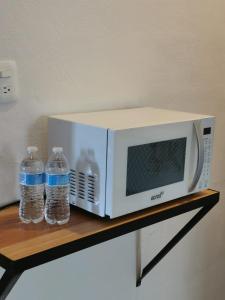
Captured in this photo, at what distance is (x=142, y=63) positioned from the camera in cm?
164

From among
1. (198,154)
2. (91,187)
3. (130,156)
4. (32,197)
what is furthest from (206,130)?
(32,197)

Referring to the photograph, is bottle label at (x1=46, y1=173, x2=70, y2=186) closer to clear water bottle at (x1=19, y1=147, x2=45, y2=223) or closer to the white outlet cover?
clear water bottle at (x1=19, y1=147, x2=45, y2=223)

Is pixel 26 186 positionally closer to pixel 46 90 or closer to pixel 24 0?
pixel 46 90

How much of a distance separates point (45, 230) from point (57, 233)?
0.04 metres

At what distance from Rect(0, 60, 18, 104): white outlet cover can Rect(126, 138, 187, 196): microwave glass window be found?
36cm

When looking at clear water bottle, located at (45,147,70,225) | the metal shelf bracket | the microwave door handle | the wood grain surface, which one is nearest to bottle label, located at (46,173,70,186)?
clear water bottle, located at (45,147,70,225)

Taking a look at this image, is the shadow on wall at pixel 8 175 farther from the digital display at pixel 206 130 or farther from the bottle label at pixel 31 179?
the digital display at pixel 206 130

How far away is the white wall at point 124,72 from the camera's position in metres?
1.30

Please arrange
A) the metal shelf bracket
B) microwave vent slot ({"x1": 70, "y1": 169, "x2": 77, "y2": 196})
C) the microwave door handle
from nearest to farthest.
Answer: microwave vent slot ({"x1": 70, "y1": 169, "x2": 77, "y2": 196}), the microwave door handle, the metal shelf bracket

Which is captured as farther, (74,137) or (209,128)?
(209,128)

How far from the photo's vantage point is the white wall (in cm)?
130

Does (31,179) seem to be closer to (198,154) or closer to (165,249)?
(198,154)

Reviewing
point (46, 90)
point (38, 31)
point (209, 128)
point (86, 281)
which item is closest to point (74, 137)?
point (46, 90)

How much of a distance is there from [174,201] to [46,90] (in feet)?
1.72
